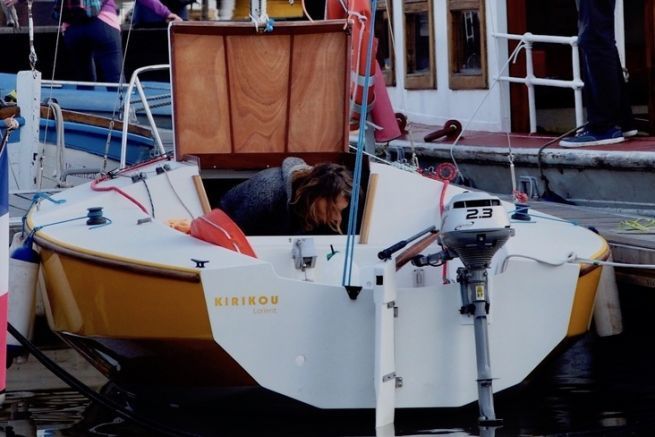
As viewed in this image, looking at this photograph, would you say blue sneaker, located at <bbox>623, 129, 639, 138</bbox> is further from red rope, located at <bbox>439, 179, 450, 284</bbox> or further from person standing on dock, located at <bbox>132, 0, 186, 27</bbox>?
→ person standing on dock, located at <bbox>132, 0, 186, 27</bbox>

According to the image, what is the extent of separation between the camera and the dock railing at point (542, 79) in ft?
32.6

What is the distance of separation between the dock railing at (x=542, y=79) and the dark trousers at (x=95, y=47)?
3669 mm

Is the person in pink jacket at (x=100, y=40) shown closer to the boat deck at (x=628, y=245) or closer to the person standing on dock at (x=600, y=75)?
the person standing on dock at (x=600, y=75)

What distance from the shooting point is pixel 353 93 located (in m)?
9.40

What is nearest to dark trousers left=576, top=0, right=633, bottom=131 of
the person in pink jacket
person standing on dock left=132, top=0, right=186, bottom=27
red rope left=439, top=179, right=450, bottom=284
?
red rope left=439, top=179, right=450, bottom=284

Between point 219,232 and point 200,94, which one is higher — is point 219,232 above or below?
below

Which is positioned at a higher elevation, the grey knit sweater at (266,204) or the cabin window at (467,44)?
the cabin window at (467,44)

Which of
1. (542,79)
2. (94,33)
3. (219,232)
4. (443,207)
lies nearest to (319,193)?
(443,207)

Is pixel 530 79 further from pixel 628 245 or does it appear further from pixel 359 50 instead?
pixel 628 245

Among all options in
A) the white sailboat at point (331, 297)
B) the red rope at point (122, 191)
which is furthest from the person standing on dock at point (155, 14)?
the white sailboat at point (331, 297)

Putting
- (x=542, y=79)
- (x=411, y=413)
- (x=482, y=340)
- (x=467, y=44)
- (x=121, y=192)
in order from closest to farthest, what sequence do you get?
(x=482, y=340) < (x=411, y=413) < (x=121, y=192) < (x=542, y=79) < (x=467, y=44)

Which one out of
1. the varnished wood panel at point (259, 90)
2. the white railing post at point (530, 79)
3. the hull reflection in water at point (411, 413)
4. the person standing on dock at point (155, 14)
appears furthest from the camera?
the person standing on dock at point (155, 14)

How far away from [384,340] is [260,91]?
2774 mm

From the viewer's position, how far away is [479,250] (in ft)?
20.4
